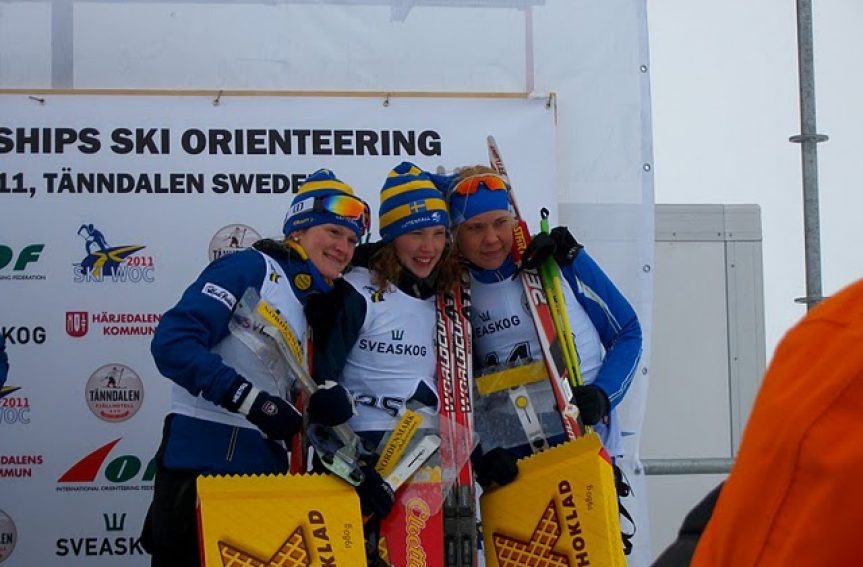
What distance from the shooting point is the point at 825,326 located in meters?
0.69

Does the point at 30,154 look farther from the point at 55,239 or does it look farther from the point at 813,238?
the point at 813,238

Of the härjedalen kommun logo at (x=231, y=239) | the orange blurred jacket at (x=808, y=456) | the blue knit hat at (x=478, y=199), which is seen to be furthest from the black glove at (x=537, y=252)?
the orange blurred jacket at (x=808, y=456)

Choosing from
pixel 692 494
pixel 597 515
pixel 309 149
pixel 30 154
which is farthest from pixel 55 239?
pixel 692 494

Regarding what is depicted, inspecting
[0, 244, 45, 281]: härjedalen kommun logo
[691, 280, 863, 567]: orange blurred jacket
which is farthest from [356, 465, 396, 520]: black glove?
[691, 280, 863, 567]: orange blurred jacket

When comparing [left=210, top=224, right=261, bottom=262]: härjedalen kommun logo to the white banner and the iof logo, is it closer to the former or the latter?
the white banner

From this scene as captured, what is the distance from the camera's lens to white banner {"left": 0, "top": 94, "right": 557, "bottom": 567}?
4426mm

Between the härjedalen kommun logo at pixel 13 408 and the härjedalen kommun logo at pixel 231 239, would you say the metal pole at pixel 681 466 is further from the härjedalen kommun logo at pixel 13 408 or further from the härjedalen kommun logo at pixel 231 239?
the härjedalen kommun logo at pixel 13 408

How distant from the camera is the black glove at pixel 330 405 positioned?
10.4 ft

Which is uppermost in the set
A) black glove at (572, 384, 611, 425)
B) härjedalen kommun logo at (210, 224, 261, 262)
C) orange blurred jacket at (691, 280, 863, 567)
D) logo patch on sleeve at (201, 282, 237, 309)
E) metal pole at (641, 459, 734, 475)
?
härjedalen kommun logo at (210, 224, 261, 262)

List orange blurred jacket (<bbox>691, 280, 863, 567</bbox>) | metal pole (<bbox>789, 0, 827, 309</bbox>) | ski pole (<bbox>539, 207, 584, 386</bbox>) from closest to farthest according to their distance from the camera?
1. orange blurred jacket (<bbox>691, 280, 863, 567</bbox>)
2. ski pole (<bbox>539, 207, 584, 386</bbox>)
3. metal pole (<bbox>789, 0, 827, 309</bbox>)

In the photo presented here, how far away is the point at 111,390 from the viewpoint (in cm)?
443

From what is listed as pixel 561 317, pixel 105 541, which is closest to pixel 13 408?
pixel 105 541

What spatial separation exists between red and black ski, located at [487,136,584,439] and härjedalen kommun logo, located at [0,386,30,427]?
6.34ft

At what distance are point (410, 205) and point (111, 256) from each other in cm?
143
